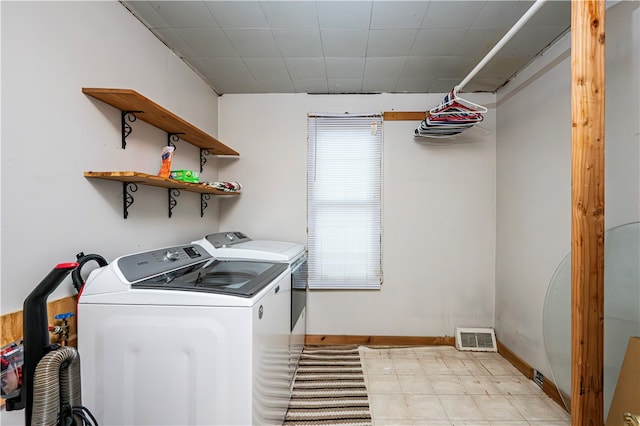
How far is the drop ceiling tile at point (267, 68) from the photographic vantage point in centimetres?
238

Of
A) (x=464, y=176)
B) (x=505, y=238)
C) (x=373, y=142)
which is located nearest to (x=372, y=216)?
(x=373, y=142)

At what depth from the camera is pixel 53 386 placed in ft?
3.01

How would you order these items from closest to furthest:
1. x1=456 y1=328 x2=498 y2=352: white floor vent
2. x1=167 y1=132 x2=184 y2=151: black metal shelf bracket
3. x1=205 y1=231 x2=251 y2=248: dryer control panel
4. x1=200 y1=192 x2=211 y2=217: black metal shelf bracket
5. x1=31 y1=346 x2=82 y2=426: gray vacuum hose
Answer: x1=31 y1=346 x2=82 y2=426: gray vacuum hose < x1=167 y1=132 x2=184 y2=151: black metal shelf bracket < x1=205 y1=231 x2=251 y2=248: dryer control panel < x1=200 y1=192 x2=211 y2=217: black metal shelf bracket < x1=456 y1=328 x2=498 y2=352: white floor vent

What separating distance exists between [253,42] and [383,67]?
3.50 feet

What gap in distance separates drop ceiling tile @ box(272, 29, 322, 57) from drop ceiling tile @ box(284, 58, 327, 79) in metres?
0.09

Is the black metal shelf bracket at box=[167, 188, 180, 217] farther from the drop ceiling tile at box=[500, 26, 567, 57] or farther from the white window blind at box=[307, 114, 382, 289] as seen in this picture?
the drop ceiling tile at box=[500, 26, 567, 57]

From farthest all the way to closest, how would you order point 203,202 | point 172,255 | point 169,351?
point 203,202 < point 172,255 < point 169,351

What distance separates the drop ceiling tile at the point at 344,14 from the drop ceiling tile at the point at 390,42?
14cm

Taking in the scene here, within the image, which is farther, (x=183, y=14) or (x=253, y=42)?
(x=253, y=42)

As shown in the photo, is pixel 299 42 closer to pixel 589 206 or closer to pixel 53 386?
pixel 589 206

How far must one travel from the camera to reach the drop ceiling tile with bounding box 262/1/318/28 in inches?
68.4

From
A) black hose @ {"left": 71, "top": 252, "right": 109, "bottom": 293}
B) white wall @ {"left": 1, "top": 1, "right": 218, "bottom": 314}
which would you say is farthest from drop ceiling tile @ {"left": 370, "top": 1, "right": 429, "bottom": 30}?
black hose @ {"left": 71, "top": 252, "right": 109, "bottom": 293}

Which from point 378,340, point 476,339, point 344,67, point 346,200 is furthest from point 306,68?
point 476,339

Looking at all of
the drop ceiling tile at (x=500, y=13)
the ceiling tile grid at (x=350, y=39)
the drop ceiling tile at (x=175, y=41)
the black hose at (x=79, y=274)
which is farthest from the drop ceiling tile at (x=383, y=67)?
the black hose at (x=79, y=274)
